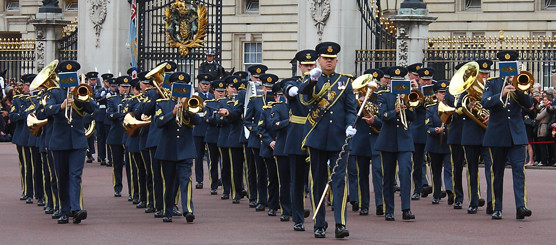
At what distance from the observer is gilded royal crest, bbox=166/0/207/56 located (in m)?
29.5

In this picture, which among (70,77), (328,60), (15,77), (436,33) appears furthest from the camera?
(436,33)

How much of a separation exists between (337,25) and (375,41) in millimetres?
890

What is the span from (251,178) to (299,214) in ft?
11.4

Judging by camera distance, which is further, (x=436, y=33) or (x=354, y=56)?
(x=436, y=33)

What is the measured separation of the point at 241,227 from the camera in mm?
14812

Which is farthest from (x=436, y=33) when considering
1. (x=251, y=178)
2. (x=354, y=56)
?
(x=251, y=178)

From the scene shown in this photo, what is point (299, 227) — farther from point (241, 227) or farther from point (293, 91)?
point (293, 91)

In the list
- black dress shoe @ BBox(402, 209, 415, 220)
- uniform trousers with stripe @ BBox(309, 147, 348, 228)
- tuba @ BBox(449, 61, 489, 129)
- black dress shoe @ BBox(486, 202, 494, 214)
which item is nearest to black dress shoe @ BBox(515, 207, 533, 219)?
black dress shoe @ BBox(486, 202, 494, 214)

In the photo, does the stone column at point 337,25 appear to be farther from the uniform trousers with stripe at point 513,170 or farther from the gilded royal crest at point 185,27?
the uniform trousers with stripe at point 513,170

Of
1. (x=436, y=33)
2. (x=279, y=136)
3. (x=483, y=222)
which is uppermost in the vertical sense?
(x=436, y=33)

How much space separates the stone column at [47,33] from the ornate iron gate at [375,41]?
24.5 feet

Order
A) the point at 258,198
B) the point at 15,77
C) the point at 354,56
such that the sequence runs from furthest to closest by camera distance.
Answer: the point at 15,77
the point at 354,56
the point at 258,198

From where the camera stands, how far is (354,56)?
27453 millimetres

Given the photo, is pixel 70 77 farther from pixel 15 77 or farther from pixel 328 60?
pixel 15 77
